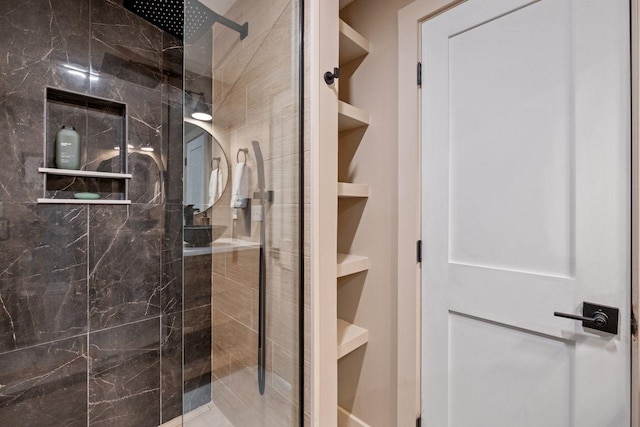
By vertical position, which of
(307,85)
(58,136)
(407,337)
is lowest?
(407,337)

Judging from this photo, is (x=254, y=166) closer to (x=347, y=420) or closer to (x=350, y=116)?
(x=350, y=116)

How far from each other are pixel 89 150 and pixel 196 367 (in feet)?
3.89

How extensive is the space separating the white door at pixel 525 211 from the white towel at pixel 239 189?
77cm

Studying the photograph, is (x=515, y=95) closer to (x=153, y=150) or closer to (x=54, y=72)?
(x=153, y=150)

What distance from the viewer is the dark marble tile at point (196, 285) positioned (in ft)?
3.98

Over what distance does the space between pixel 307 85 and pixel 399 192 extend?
63 cm

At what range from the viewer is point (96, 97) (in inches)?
55.6

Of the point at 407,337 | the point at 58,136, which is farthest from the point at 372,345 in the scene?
the point at 58,136

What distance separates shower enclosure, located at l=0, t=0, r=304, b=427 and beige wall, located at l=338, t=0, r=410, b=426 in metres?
0.49

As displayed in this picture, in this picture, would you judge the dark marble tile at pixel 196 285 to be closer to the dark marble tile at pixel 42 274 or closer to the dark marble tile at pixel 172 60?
the dark marble tile at pixel 42 274

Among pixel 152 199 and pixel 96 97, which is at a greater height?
pixel 96 97

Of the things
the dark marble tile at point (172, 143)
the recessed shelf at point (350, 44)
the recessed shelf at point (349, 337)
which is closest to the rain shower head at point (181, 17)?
the dark marble tile at point (172, 143)

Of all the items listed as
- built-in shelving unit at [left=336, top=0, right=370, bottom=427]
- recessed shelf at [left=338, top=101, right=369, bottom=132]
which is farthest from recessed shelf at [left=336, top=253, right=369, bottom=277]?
recessed shelf at [left=338, top=101, right=369, bottom=132]

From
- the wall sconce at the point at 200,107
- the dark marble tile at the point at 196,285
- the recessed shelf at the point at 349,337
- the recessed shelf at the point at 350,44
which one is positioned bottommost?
the recessed shelf at the point at 349,337
